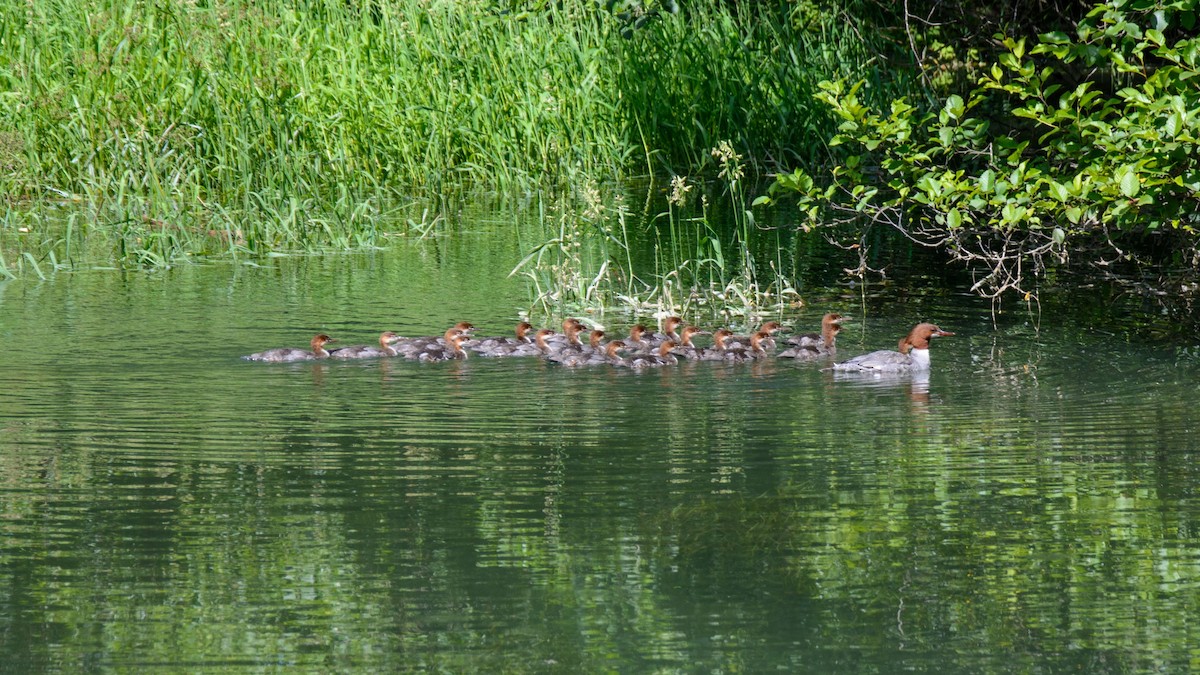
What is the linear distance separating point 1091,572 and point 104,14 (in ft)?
36.0

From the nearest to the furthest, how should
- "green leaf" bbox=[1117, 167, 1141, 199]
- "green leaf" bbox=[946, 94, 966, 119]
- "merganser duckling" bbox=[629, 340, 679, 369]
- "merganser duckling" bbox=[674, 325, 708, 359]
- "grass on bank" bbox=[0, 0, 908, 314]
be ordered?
"green leaf" bbox=[1117, 167, 1141, 199], "green leaf" bbox=[946, 94, 966, 119], "merganser duckling" bbox=[629, 340, 679, 369], "merganser duckling" bbox=[674, 325, 708, 359], "grass on bank" bbox=[0, 0, 908, 314]

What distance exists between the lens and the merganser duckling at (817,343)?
9.58m

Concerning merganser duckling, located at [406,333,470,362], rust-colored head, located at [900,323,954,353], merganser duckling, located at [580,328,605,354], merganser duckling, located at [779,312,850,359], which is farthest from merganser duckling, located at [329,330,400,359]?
rust-colored head, located at [900,323,954,353]

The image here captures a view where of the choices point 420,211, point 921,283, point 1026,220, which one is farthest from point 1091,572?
point 420,211

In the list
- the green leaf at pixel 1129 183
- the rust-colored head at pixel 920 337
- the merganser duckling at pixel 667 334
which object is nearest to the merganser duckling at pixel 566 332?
the merganser duckling at pixel 667 334

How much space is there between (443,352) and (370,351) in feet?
1.31

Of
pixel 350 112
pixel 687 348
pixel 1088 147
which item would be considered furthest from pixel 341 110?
pixel 1088 147

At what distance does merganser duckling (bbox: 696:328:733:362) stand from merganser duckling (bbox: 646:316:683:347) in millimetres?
255

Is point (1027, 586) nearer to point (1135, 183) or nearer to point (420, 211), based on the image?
point (1135, 183)

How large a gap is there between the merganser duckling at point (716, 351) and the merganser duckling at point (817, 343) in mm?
326

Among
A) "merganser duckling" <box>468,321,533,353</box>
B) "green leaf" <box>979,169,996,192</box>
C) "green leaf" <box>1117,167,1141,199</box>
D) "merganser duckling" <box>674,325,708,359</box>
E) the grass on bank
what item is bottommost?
"merganser duckling" <box>674,325,708,359</box>

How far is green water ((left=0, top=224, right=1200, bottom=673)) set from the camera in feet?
16.2

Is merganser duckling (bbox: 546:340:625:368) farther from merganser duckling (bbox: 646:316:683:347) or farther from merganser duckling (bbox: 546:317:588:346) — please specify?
merganser duckling (bbox: 646:316:683:347)

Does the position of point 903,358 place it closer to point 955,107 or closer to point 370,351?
point 955,107
